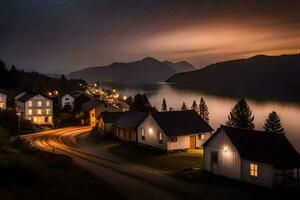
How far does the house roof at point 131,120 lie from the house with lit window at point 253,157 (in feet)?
73.8

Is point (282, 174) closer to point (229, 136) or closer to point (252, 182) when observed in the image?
point (252, 182)

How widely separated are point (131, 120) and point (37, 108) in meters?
42.6

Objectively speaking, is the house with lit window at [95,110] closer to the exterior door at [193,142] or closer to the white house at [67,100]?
the white house at [67,100]

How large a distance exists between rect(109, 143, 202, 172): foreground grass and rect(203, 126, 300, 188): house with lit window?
18.1 feet

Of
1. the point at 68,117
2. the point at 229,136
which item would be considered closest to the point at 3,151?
the point at 229,136

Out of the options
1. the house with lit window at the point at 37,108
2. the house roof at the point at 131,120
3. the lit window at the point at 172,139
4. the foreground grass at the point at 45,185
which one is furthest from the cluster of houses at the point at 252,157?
the house with lit window at the point at 37,108

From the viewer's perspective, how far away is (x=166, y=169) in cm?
3909

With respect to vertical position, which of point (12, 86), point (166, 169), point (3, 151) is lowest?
point (166, 169)

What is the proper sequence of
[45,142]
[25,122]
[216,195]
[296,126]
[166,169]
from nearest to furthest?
[216,195]
[166,169]
[45,142]
[25,122]
[296,126]

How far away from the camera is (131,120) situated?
60094 mm

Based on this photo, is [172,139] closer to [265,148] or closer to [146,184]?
[265,148]

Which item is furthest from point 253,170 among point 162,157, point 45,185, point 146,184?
point 162,157

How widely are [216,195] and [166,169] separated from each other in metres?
12.9

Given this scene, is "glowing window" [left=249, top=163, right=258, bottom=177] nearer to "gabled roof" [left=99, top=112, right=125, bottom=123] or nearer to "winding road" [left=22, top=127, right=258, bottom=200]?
"winding road" [left=22, top=127, right=258, bottom=200]
